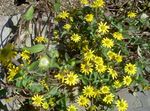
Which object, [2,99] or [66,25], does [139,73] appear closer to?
[66,25]

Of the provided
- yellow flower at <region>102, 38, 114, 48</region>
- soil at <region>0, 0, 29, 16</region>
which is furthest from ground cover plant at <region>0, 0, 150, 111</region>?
soil at <region>0, 0, 29, 16</region>

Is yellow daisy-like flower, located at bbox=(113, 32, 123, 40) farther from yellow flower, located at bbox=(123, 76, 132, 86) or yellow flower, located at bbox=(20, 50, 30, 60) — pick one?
yellow flower, located at bbox=(20, 50, 30, 60)

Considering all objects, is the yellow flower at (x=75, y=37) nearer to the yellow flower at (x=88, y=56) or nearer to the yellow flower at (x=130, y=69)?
the yellow flower at (x=88, y=56)

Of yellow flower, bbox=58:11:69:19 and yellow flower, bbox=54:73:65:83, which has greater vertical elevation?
yellow flower, bbox=58:11:69:19

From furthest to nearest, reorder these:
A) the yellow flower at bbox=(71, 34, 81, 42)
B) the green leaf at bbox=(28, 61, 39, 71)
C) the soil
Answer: the soil < the yellow flower at bbox=(71, 34, 81, 42) < the green leaf at bbox=(28, 61, 39, 71)

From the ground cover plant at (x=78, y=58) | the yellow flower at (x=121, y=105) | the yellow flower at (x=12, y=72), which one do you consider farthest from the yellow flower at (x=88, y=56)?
the yellow flower at (x=12, y=72)

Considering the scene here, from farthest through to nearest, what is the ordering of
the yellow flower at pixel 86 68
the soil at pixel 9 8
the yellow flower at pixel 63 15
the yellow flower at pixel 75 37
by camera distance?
the soil at pixel 9 8, the yellow flower at pixel 63 15, the yellow flower at pixel 75 37, the yellow flower at pixel 86 68

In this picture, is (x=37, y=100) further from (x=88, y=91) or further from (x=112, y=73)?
(x=112, y=73)

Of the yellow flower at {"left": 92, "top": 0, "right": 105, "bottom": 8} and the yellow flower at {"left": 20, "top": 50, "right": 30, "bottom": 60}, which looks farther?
the yellow flower at {"left": 92, "top": 0, "right": 105, "bottom": 8}

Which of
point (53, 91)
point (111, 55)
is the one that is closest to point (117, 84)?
point (111, 55)
